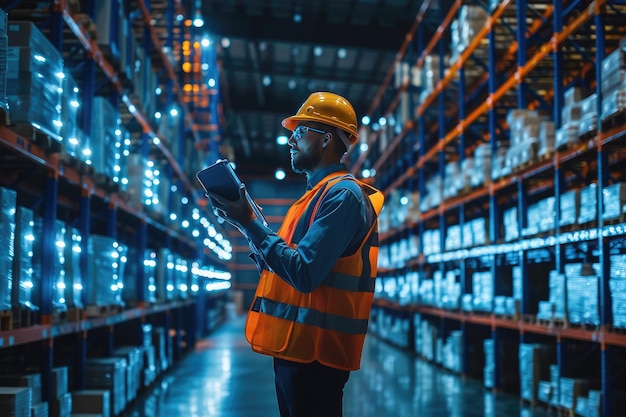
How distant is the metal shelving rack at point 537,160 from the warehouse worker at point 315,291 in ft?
14.1

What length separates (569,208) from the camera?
23.9ft

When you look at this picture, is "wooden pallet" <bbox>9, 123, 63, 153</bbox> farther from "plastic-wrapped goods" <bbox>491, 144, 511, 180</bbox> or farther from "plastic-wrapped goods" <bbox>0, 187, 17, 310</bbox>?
"plastic-wrapped goods" <bbox>491, 144, 511, 180</bbox>

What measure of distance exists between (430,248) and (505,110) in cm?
316

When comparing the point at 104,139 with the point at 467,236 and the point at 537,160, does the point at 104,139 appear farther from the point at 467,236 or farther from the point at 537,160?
the point at 467,236

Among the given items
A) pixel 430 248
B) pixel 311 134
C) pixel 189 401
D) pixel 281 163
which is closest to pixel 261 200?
pixel 281 163

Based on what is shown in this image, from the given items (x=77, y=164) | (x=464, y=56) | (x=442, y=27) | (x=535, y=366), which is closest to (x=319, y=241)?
(x=77, y=164)

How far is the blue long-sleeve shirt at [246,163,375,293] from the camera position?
7.39ft

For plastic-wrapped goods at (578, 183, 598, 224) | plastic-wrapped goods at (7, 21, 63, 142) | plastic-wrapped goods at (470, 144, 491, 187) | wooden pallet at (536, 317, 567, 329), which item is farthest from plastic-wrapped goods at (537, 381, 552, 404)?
plastic-wrapped goods at (7, 21, 63, 142)

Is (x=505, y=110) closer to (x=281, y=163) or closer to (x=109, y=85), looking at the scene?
(x=109, y=85)

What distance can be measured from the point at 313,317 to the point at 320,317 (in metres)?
0.03

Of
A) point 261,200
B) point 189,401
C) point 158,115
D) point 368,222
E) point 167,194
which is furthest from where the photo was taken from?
point 261,200

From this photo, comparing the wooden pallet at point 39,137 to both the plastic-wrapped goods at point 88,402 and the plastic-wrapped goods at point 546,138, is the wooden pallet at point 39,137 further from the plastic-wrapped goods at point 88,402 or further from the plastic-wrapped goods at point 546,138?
the plastic-wrapped goods at point 546,138

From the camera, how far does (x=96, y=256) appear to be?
21.3ft

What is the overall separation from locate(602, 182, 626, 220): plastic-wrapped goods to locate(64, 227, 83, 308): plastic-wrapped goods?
4.49m
